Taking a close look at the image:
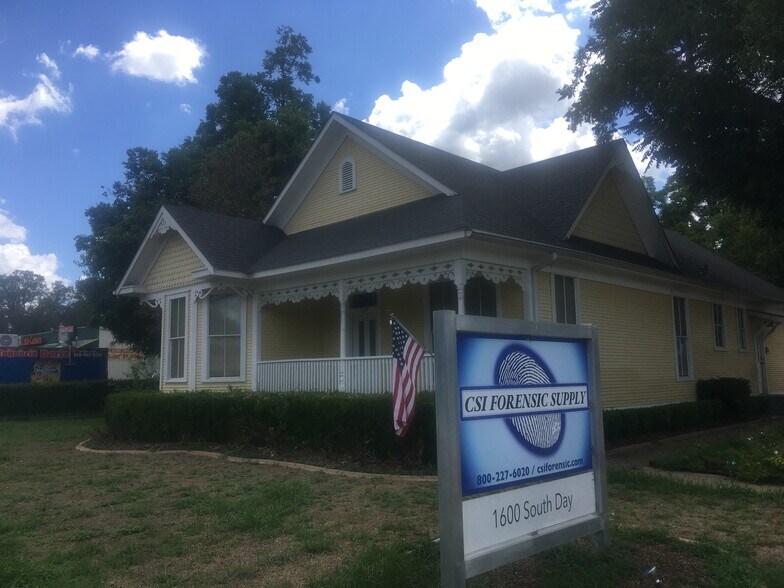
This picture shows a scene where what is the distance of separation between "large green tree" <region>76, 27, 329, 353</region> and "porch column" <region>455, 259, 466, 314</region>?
1549cm

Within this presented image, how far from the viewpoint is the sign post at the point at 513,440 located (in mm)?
4215

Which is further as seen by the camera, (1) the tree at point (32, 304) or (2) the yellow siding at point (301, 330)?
(1) the tree at point (32, 304)

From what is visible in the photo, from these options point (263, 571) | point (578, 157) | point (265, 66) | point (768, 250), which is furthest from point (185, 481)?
point (265, 66)

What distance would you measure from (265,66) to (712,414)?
3321 cm

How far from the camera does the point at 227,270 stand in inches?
581

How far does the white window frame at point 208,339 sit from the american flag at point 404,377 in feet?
24.9

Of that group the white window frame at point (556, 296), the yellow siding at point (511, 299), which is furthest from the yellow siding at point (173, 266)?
the white window frame at point (556, 296)

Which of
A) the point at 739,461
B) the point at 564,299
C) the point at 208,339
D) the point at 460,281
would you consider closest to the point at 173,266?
the point at 208,339

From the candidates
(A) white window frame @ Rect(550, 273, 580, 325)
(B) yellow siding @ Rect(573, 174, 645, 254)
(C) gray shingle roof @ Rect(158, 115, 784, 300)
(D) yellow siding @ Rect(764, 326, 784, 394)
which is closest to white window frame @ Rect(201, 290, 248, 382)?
(C) gray shingle roof @ Rect(158, 115, 784, 300)

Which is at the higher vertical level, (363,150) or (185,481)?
(363,150)

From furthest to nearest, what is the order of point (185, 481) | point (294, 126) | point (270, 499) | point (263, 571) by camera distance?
1. point (294, 126)
2. point (185, 481)
3. point (270, 499)
4. point (263, 571)

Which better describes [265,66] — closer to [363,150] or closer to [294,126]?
[294,126]

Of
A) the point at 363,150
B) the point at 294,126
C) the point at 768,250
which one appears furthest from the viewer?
the point at 294,126

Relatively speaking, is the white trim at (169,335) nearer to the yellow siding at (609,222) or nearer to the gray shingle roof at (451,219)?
the gray shingle roof at (451,219)
